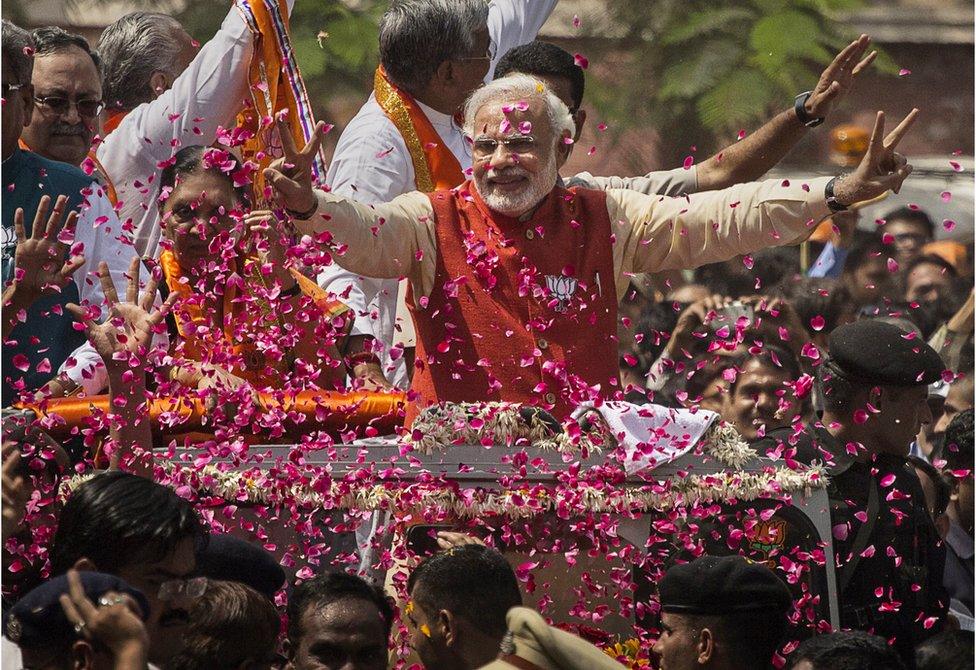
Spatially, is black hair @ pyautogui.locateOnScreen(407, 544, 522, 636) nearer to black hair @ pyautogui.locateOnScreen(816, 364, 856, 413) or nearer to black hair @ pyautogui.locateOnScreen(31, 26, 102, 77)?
black hair @ pyautogui.locateOnScreen(816, 364, 856, 413)

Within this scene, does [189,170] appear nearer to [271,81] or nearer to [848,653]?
[271,81]

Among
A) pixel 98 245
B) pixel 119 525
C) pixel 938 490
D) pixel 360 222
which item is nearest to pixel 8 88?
pixel 98 245

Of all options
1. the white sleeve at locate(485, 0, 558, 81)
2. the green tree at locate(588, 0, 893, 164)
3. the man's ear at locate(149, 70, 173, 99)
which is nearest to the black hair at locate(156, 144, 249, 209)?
the man's ear at locate(149, 70, 173, 99)

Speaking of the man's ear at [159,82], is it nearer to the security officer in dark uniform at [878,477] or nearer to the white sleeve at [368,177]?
the white sleeve at [368,177]

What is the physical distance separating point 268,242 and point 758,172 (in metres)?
2.05

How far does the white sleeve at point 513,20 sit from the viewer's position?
8.09m

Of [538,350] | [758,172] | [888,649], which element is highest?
[758,172]

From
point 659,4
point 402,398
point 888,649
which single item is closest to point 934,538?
point 888,649

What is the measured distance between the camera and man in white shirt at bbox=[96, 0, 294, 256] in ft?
23.6

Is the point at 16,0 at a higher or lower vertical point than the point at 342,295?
higher

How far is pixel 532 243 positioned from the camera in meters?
6.39

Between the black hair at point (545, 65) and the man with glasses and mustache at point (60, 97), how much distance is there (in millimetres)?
1524

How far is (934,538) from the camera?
5.89 metres

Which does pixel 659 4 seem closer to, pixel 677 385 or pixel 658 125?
pixel 658 125
